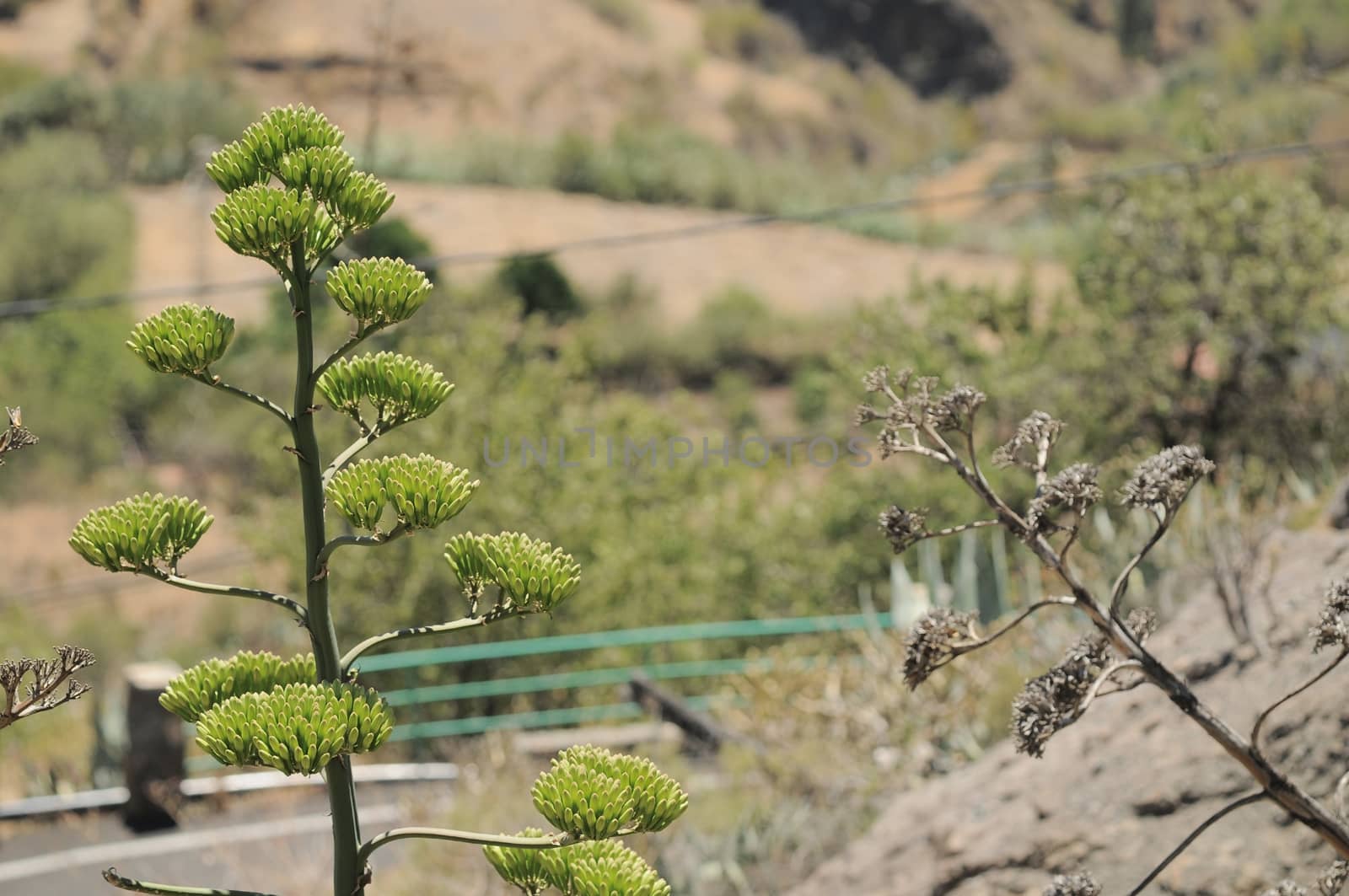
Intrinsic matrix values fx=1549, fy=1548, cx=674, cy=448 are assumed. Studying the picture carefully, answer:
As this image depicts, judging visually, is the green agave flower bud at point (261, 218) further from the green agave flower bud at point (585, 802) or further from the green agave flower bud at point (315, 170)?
the green agave flower bud at point (585, 802)

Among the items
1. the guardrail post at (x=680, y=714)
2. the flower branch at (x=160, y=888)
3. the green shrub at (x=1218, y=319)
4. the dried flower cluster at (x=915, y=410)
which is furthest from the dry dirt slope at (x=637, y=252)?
the flower branch at (x=160, y=888)

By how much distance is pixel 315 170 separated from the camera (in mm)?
2057

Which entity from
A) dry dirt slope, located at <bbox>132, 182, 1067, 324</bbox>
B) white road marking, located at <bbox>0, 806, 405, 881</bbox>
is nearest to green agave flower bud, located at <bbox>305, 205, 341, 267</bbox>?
white road marking, located at <bbox>0, 806, 405, 881</bbox>

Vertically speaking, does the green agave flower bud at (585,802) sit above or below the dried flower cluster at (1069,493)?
below

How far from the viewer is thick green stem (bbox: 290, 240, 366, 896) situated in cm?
211

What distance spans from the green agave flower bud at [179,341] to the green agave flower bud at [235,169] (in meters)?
0.18

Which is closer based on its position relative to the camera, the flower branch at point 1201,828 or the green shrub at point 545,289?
the flower branch at point 1201,828

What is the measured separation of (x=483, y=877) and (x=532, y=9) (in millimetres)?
66968

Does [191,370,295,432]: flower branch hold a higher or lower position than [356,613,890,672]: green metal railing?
higher

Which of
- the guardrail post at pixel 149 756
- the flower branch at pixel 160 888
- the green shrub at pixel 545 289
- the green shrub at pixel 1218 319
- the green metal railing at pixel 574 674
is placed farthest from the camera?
the green shrub at pixel 545 289

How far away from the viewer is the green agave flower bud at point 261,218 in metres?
1.99

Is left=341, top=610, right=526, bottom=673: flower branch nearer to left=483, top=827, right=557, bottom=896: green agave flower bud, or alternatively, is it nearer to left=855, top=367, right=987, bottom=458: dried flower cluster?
left=483, top=827, right=557, bottom=896: green agave flower bud

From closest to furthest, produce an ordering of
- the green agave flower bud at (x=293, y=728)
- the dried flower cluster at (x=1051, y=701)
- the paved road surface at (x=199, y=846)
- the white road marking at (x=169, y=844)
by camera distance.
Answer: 1. the green agave flower bud at (x=293, y=728)
2. the dried flower cluster at (x=1051, y=701)
3. the paved road surface at (x=199, y=846)
4. the white road marking at (x=169, y=844)

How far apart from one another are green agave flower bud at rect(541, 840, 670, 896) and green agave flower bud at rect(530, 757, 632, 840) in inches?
4.5
